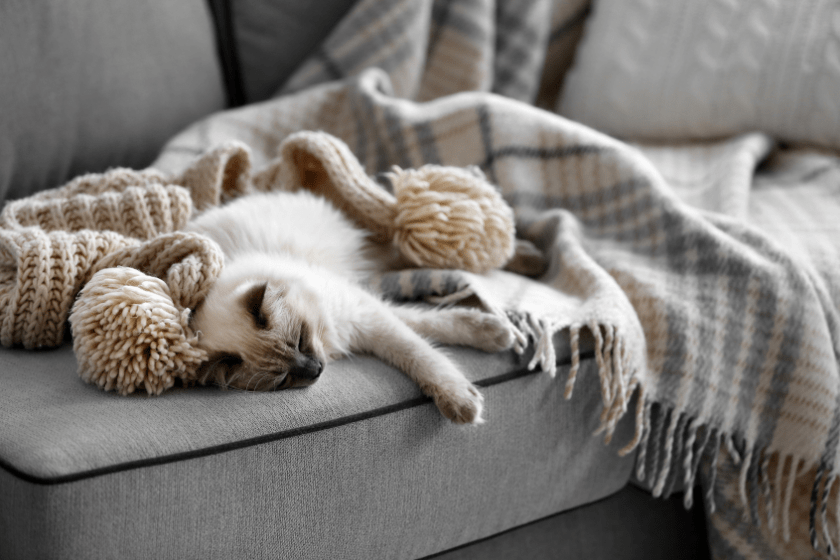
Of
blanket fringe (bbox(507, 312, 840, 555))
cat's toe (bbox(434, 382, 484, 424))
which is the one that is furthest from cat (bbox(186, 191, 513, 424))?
blanket fringe (bbox(507, 312, 840, 555))

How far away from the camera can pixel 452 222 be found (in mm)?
1080

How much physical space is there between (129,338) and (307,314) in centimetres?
26

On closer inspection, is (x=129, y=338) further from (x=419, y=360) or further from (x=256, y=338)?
(x=419, y=360)

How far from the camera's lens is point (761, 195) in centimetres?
140

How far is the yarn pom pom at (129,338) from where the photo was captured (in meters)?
0.75

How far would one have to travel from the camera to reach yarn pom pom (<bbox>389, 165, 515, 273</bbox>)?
1074mm

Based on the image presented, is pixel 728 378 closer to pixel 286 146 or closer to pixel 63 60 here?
pixel 286 146

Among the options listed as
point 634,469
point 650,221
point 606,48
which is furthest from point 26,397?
point 606,48

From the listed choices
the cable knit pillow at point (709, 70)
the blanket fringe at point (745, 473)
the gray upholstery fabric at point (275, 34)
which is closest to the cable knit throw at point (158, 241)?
the blanket fringe at point (745, 473)

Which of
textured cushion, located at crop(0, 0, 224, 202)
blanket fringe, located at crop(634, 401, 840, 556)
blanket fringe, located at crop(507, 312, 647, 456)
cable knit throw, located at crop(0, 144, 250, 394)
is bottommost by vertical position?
blanket fringe, located at crop(634, 401, 840, 556)

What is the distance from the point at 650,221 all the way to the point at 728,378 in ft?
1.06

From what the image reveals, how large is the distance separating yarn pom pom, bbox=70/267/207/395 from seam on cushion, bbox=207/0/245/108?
104cm

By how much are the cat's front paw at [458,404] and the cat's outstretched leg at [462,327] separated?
0.11 meters

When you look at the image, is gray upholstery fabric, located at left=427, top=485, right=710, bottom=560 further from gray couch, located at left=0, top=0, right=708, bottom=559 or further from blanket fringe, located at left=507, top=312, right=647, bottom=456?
blanket fringe, located at left=507, top=312, right=647, bottom=456
